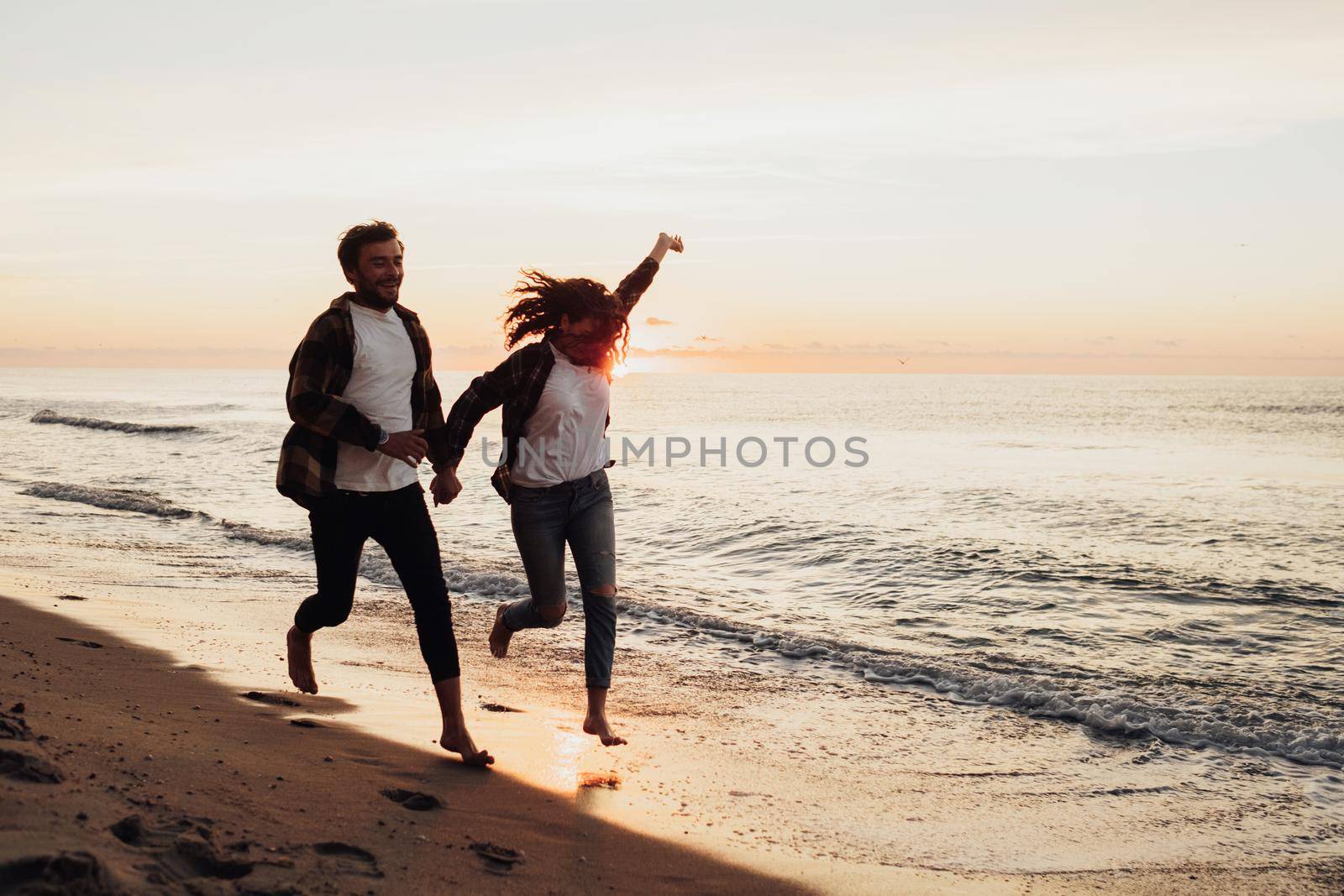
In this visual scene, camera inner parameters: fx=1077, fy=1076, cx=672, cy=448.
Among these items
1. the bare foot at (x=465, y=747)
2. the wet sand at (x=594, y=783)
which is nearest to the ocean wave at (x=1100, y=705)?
the wet sand at (x=594, y=783)

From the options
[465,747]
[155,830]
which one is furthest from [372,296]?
[155,830]

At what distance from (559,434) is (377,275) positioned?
982 millimetres

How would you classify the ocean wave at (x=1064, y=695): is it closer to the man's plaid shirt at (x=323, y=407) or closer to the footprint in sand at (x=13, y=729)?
the man's plaid shirt at (x=323, y=407)

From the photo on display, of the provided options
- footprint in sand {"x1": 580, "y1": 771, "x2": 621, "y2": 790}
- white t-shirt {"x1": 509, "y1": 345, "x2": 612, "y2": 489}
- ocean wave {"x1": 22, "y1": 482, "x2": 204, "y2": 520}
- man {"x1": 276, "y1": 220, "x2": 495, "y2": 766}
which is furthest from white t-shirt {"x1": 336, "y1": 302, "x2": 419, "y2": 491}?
ocean wave {"x1": 22, "y1": 482, "x2": 204, "y2": 520}

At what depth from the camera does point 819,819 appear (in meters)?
4.19

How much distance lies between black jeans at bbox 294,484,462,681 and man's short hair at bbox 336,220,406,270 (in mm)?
887

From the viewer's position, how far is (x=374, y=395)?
161 inches

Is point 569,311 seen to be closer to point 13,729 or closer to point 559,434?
point 559,434

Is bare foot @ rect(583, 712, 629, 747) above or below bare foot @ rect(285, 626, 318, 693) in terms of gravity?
below

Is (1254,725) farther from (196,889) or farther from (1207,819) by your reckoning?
(196,889)

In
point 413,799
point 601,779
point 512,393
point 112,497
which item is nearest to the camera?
point 413,799

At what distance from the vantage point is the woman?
4500 millimetres

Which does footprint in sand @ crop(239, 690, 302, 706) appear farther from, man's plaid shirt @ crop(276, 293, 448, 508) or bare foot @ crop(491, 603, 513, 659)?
man's plaid shirt @ crop(276, 293, 448, 508)

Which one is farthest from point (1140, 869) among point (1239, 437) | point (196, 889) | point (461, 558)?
point (1239, 437)
